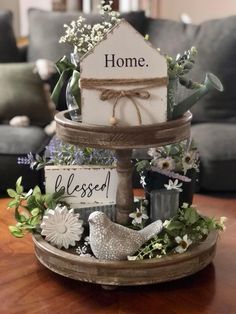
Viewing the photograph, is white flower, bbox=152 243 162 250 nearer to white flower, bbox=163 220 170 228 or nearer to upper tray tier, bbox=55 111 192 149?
white flower, bbox=163 220 170 228

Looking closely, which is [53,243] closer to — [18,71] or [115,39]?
[115,39]

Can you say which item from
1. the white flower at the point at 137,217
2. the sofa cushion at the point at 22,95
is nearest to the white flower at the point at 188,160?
the white flower at the point at 137,217

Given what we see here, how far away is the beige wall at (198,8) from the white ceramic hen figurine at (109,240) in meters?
2.99

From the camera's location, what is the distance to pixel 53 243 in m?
0.96

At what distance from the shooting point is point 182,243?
91cm

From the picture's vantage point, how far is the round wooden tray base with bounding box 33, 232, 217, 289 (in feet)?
2.83

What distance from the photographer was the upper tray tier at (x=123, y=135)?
85 cm

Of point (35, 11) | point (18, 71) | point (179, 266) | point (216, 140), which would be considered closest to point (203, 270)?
point (179, 266)

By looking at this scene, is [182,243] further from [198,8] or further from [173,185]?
[198,8]

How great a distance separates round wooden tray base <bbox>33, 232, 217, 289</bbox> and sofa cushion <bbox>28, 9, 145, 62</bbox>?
1.59m

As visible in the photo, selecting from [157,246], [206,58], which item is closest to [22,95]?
[206,58]

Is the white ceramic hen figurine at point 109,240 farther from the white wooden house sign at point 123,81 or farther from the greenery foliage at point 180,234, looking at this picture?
the white wooden house sign at point 123,81

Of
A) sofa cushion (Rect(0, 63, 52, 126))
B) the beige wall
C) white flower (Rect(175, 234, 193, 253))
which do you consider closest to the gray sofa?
sofa cushion (Rect(0, 63, 52, 126))

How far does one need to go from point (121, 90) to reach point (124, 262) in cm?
29
